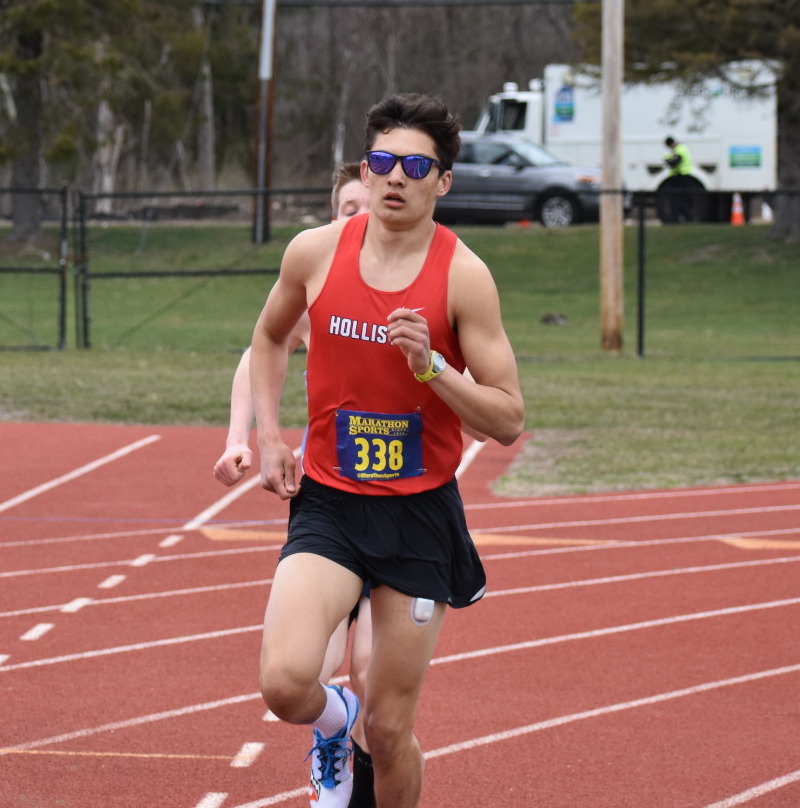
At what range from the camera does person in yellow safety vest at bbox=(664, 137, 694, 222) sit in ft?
108

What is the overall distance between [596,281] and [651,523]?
20295 millimetres

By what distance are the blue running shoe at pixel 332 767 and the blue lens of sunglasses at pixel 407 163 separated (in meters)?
1.35

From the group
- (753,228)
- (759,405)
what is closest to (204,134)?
(753,228)

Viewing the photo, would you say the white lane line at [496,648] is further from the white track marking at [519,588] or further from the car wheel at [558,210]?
the car wheel at [558,210]

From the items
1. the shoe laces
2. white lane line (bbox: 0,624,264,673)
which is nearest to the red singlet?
the shoe laces

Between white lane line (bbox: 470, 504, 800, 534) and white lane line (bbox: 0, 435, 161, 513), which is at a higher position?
white lane line (bbox: 0, 435, 161, 513)

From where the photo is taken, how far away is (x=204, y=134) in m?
A: 46.2

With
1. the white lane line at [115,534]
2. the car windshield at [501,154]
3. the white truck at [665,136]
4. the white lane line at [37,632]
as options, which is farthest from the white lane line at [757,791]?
the white truck at [665,136]

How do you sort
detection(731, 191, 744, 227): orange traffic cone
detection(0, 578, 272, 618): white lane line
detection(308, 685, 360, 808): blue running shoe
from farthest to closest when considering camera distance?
1. detection(731, 191, 744, 227): orange traffic cone
2. detection(0, 578, 272, 618): white lane line
3. detection(308, 685, 360, 808): blue running shoe

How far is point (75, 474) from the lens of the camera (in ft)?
35.6

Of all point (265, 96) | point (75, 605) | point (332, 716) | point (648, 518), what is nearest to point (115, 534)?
point (75, 605)

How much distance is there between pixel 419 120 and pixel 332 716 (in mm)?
1536

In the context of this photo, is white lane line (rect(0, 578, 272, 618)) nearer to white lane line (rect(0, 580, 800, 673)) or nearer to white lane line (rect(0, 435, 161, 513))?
white lane line (rect(0, 580, 800, 673))

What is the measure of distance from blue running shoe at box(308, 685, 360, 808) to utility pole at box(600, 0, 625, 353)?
52.3ft
